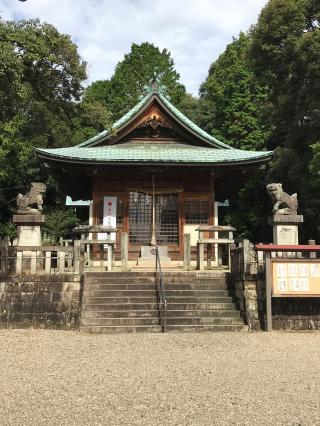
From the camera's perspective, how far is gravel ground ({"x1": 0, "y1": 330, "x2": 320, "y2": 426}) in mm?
4887

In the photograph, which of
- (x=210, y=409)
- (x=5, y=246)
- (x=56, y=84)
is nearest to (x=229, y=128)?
(x=56, y=84)

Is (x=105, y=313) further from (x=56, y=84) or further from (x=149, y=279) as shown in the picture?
(x=56, y=84)

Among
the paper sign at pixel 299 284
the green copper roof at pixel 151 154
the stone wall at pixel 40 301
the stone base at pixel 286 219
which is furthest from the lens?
the green copper roof at pixel 151 154

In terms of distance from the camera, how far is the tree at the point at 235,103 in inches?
1351

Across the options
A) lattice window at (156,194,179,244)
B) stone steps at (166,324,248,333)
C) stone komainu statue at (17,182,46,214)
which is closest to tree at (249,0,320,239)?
lattice window at (156,194,179,244)

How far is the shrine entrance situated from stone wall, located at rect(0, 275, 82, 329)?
5684 mm

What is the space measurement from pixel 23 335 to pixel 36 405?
5.32 meters

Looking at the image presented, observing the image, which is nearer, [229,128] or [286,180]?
[286,180]

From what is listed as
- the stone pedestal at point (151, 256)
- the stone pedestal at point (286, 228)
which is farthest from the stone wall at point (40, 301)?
the stone pedestal at point (286, 228)

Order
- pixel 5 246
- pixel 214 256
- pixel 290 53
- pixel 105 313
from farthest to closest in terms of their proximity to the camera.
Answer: pixel 290 53 < pixel 214 256 < pixel 5 246 < pixel 105 313

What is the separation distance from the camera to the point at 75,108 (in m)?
14.5

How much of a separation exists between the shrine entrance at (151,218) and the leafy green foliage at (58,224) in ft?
49.0

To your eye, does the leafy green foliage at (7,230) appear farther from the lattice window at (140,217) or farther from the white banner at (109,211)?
the lattice window at (140,217)

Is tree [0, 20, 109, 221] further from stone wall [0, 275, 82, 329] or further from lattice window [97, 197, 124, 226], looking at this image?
stone wall [0, 275, 82, 329]
